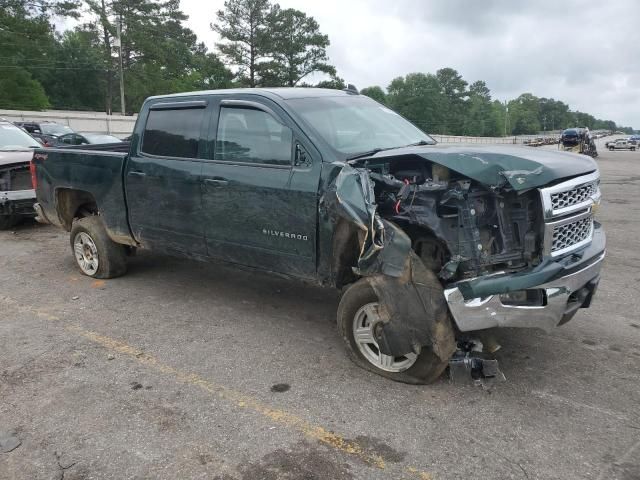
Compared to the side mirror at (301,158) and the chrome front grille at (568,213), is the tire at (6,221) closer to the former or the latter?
the side mirror at (301,158)

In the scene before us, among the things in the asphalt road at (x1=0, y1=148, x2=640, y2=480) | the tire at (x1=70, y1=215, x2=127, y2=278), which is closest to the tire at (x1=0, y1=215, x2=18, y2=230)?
the tire at (x1=70, y1=215, x2=127, y2=278)

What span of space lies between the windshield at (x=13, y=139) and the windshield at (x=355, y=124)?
22.9 ft

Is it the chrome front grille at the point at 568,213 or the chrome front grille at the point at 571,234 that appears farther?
the chrome front grille at the point at 571,234

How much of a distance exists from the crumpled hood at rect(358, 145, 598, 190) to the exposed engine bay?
10cm

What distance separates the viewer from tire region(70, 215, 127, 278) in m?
5.98

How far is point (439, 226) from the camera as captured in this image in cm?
350

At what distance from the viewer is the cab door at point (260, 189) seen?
4.11 m

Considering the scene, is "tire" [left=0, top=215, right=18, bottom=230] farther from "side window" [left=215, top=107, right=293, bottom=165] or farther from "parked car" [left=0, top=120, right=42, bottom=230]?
"side window" [left=215, top=107, right=293, bottom=165]

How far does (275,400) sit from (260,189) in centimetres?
165

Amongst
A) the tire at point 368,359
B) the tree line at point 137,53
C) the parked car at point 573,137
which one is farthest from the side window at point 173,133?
the tree line at point 137,53

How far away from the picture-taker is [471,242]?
3.41 meters

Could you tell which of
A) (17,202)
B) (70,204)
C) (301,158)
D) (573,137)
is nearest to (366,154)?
(301,158)

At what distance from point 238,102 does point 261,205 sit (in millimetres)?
960

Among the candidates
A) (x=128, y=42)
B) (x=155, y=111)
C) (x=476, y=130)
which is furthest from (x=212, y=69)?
(x=476, y=130)
